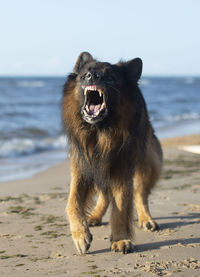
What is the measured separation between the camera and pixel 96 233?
550 centimetres

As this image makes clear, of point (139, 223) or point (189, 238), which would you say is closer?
point (189, 238)

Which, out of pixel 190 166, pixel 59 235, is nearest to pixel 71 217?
pixel 59 235

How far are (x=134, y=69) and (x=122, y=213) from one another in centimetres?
150

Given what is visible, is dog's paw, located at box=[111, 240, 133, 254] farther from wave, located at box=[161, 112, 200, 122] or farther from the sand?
wave, located at box=[161, 112, 200, 122]

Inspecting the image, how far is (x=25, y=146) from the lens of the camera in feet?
46.5

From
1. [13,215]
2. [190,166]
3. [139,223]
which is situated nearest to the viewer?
[139,223]

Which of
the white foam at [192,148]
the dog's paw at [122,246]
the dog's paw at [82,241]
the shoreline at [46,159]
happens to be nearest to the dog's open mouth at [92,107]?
the dog's paw at [82,241]

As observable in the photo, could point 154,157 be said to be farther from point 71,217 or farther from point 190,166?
point 190,166

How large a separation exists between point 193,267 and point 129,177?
47.0 inches

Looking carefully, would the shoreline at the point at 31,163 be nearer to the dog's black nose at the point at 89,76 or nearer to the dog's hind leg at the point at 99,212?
the dog's hind leg at the point at 99,212

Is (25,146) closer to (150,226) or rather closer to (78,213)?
(150,226)

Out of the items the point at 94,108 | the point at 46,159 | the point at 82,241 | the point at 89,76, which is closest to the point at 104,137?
the point at 94,108

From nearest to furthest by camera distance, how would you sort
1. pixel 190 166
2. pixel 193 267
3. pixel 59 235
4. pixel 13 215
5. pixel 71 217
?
→ 1. pixel 193 267
2. pixel 71 217
3. pixel 59 235
4. pixel 13 215
5. pixel 190 166

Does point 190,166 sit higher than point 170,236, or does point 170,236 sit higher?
point 170,236
